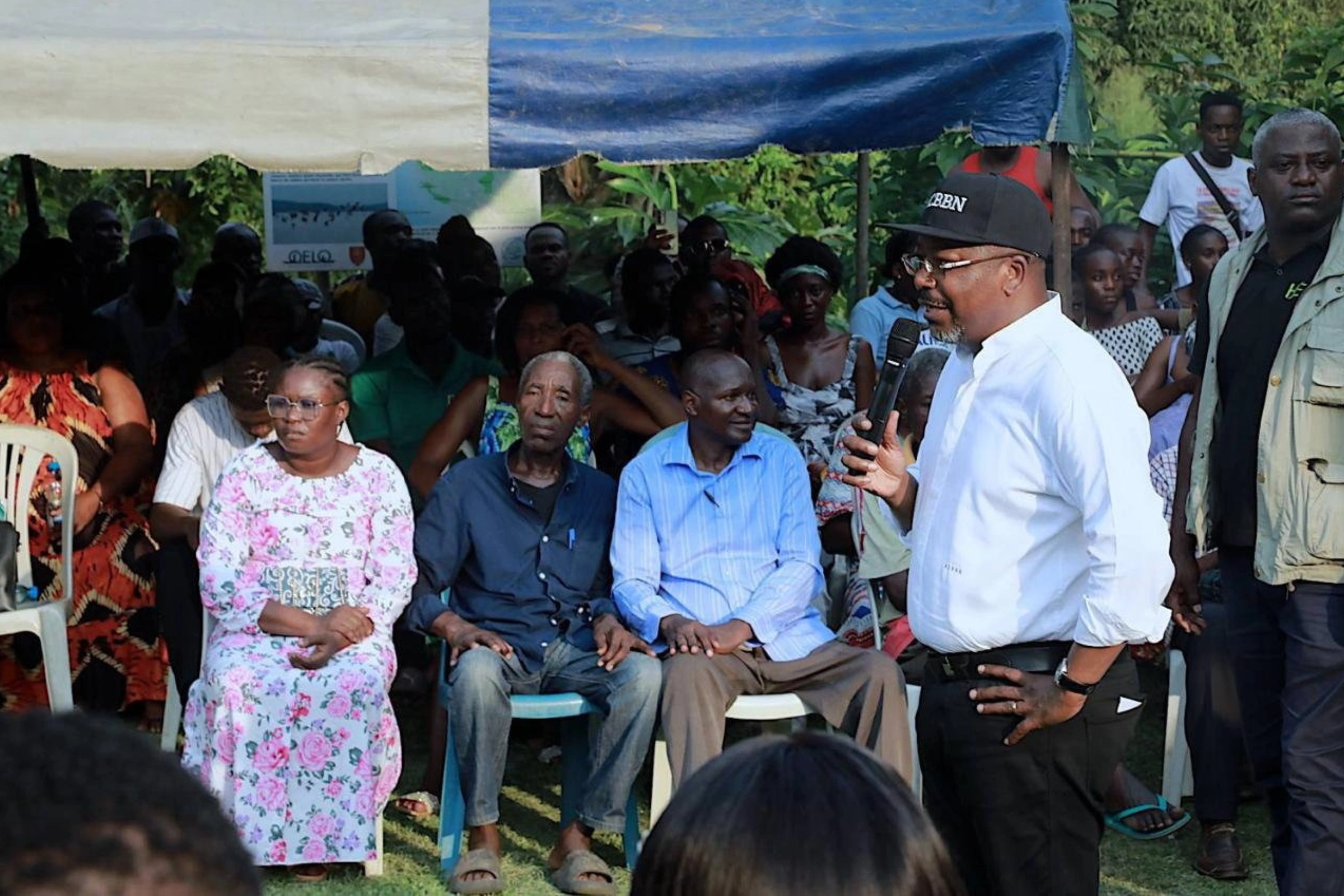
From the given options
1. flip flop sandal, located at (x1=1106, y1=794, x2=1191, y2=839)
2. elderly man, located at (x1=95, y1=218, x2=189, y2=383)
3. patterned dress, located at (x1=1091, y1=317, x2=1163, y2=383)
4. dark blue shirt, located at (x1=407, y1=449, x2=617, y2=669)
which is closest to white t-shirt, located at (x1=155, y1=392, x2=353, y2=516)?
dark blue shirt, located at (x1=407, y1=449, x2=617, y2=669)

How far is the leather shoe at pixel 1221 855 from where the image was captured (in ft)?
16.3

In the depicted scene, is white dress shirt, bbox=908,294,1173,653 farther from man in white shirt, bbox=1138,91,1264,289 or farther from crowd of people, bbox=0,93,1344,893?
man in white shirt, bbox=1138,91,1264,289

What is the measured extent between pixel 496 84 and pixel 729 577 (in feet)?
5.48

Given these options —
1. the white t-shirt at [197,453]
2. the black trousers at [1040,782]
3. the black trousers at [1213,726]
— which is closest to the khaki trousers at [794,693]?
the black trousers at [1213,726]

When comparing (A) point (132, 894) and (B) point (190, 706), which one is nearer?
(A) point (132, 894)

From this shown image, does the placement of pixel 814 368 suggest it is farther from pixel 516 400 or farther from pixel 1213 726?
pixel 1213 726

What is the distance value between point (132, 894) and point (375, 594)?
14.4 ft

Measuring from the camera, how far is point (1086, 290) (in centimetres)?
703

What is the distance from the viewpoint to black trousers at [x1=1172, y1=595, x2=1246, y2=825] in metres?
5.07

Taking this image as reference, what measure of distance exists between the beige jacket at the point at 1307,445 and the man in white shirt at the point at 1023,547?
774 mm

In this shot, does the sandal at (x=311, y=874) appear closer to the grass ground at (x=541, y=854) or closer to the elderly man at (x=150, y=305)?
the grass ground at (x=541, y=854)

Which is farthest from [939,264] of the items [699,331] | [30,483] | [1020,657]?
[30,483]

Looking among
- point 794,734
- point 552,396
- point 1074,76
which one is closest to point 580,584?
point 552,396

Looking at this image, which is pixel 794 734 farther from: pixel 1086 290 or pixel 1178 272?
pixel 1178 272
